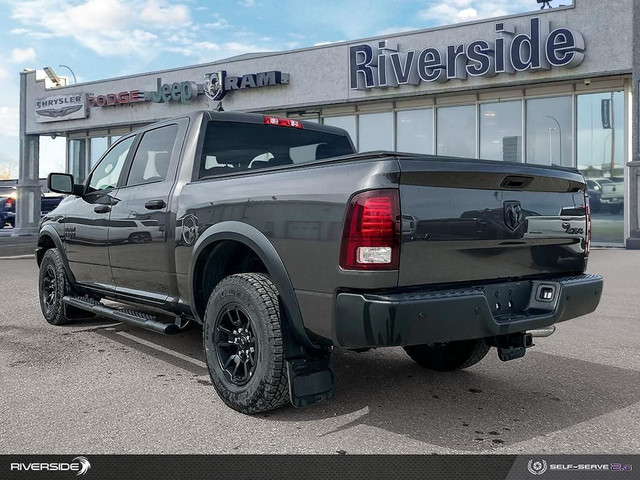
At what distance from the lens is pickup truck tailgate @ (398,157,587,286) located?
3.23m

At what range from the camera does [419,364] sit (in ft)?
16.3

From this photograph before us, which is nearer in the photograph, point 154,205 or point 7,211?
point 154,205

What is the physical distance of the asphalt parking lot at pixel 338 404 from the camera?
3375 mm

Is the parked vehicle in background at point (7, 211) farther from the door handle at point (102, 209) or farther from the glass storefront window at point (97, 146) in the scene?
the door handle at point (102, 209)

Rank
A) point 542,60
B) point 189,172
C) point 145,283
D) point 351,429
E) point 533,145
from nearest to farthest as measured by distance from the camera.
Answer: point 351,429 → point 189,172 → point 145,283 → point 542,60 → point 533,145

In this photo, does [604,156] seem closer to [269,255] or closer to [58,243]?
[58,243]

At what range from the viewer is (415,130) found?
19.1 m

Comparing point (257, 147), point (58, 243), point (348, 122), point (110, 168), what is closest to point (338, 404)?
point (257, 147)

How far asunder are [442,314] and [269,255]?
1.02m

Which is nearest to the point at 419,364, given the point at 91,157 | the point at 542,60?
the point at 542,60

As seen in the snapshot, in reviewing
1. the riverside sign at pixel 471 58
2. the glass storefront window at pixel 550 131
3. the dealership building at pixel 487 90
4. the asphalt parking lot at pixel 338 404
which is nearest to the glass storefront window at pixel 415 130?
the dealership building at pixel 487 90

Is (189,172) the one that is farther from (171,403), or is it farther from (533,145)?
(533,145)

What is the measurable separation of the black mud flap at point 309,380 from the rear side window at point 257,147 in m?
1.68

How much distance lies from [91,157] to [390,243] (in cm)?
2616
